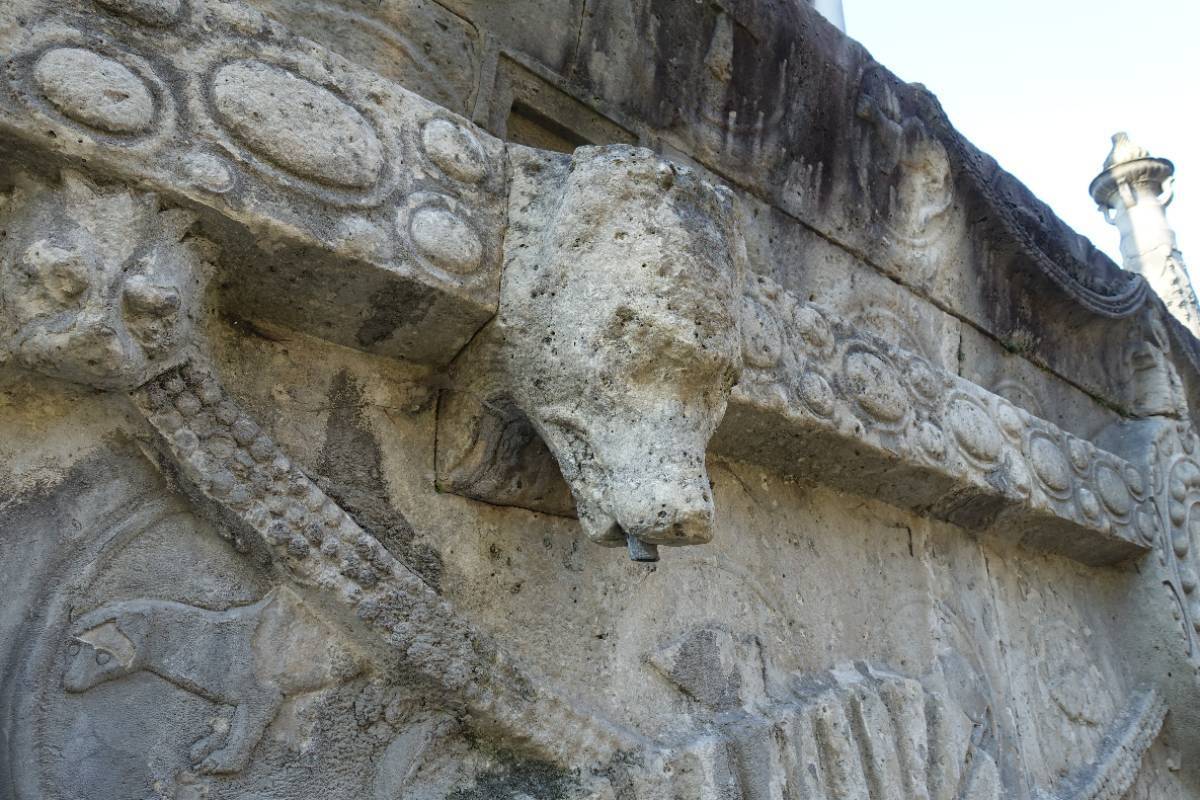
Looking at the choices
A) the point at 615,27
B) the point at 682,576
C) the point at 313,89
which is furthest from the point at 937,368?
the point at 313,89

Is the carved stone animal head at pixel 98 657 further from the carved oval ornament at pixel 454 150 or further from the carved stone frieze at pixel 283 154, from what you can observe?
the carved oval ornament at pixel 454 150

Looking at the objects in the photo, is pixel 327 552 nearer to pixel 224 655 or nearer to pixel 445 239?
pixel 224 655

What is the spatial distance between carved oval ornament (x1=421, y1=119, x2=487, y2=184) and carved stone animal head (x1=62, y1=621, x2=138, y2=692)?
880 mm

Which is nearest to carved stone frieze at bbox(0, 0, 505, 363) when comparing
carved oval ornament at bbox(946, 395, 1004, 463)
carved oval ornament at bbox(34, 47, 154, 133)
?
carved oval ornament at bbox(34, 47, 154, 133)

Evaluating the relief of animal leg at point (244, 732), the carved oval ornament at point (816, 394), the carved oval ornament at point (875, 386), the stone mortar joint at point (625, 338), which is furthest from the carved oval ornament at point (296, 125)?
the carved oval ornament at point (875, 386)

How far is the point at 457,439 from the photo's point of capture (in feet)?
5.84

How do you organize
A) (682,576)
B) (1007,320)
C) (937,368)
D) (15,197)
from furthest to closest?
(1007,320)
(937,368)
(682,576)
(15,197)

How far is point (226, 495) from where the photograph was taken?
1.42m

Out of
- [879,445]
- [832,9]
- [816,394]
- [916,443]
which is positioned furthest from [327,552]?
[832,9]

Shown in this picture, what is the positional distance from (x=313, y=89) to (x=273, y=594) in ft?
2.62

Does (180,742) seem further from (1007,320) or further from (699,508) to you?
(1007,320)

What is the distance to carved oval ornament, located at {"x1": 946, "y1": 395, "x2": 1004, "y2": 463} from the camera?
2.52 metres

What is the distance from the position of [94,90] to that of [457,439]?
2.62ft

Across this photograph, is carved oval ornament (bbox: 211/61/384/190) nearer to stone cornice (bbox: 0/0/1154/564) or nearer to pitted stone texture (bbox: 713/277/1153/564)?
stone cornice (bbox: 0/0/1154/564)
